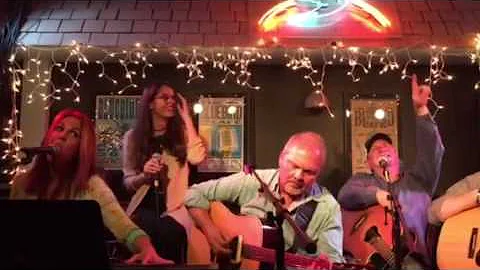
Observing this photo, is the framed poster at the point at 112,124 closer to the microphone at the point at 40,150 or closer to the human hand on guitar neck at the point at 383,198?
the microphone at the point at 40,150

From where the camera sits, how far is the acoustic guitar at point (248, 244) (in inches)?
165

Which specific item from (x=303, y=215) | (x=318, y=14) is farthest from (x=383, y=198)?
(x=318, y=14)

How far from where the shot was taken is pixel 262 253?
14.0 feet

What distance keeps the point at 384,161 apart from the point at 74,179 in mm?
2485

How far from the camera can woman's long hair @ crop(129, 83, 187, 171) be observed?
455 centimetres

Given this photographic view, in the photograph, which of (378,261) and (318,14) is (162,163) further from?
(378,261)

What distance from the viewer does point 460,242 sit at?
4.31 m

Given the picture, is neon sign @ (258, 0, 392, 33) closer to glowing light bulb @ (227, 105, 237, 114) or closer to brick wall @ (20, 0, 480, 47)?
brick wall @ (20, 0, 480, 47)

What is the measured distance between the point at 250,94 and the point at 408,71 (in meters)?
1.36

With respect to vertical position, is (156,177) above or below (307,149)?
below

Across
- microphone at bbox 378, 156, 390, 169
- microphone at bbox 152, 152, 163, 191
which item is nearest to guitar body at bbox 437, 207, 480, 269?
microphone at bbox 378, 156, 390, 169

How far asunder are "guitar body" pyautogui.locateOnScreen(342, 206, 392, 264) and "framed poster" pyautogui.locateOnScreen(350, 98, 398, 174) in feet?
1.22

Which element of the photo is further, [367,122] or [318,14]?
[367,122]

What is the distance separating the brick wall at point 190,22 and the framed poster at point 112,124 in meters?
0.49
